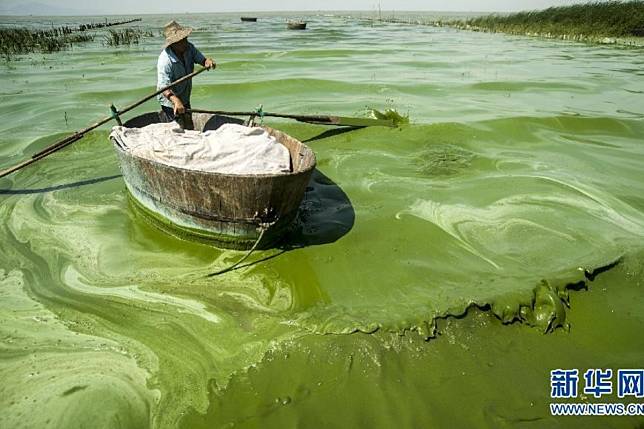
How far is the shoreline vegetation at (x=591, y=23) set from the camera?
25.4 meters

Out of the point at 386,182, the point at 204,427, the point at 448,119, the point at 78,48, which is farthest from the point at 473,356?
the point at 78,48

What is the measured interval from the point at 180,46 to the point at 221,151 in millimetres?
2218

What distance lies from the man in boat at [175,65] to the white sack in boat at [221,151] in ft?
2.94

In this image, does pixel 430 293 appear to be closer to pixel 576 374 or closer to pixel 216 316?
pixel 576 374

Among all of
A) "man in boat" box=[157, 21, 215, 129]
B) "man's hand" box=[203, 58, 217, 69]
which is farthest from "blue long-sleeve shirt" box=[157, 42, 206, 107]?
"man's hand" box=[203, 58, 217, 69]

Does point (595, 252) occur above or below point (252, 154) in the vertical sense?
below

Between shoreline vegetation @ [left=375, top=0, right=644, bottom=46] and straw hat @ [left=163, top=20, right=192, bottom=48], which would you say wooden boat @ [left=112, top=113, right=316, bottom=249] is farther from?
shoreline vegetation @ [left=375, top=0, right=644, bottom=46]

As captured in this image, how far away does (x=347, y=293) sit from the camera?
383cm

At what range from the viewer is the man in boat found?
17.7ft

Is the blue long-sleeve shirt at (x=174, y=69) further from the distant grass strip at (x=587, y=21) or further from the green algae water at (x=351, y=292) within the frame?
the distant grass strip at (x=587, y=21)

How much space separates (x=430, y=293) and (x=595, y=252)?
2.05 m

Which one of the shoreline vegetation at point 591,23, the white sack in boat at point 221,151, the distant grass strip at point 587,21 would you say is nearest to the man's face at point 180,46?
the white sack in boat at point 221,151

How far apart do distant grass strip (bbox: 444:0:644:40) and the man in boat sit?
29.9 meters

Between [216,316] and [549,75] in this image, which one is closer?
[216,316]
